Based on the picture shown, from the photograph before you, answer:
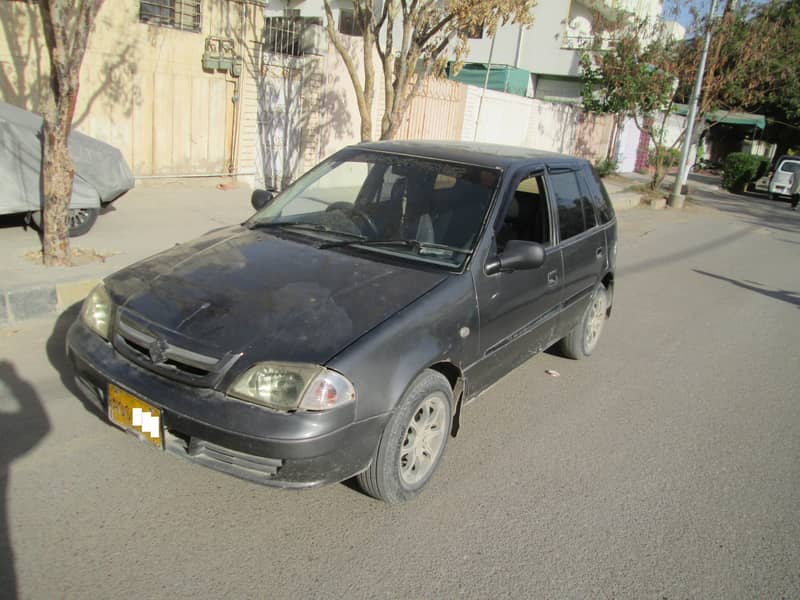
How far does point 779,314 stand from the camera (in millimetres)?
7953

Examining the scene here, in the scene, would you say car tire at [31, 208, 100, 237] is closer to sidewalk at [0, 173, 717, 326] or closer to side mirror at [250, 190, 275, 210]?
sidewalk at [0, 173, 717, 326]

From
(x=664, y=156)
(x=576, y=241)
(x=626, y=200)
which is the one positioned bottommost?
(x=626, y=200)

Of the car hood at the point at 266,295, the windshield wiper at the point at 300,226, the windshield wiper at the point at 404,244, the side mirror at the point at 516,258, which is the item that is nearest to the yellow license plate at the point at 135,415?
the car hood at the point at 266,295

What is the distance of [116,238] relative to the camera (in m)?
7.60

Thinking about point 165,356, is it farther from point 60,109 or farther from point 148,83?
point 148,83

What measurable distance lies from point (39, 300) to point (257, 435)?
3612 millimetres

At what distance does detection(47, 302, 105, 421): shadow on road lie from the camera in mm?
4160

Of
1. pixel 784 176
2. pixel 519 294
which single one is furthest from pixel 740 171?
pixel 519 294

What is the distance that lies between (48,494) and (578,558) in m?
2.48

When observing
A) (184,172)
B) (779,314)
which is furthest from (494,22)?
(184,172)

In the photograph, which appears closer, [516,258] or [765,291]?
[516,258]

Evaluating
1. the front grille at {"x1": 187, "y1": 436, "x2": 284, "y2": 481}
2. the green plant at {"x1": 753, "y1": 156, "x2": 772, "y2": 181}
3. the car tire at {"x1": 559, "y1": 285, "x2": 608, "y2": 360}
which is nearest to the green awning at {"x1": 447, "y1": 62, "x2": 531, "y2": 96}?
the green plant at {"x1": 753, "y1": 156, "x2": 772, "y2": 181}

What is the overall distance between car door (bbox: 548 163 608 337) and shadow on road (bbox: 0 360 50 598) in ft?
11.3

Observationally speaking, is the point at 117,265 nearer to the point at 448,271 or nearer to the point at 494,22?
the point at 448,271
